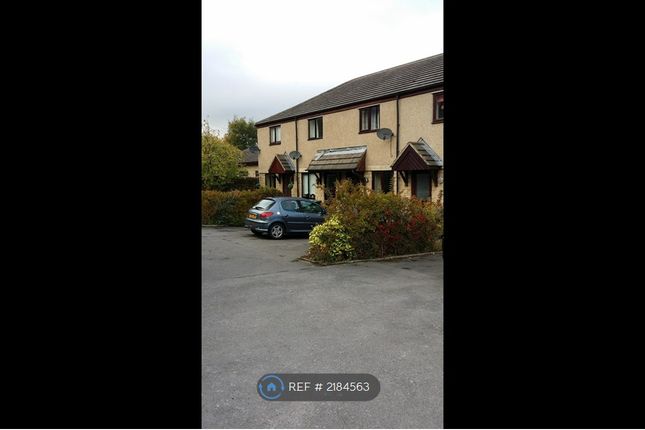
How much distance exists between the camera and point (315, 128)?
22.9 m

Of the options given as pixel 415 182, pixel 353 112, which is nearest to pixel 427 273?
pixel 415 182

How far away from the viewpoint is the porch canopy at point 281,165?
80.2 feet

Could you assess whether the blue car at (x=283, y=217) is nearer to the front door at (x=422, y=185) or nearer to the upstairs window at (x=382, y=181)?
the front door at (x=422, y=185)

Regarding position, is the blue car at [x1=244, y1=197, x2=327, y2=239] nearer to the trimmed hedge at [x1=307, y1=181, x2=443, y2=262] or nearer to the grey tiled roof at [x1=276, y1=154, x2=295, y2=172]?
the trimmed hedge at [x1=307, y1=181, x2=443, y2=262]

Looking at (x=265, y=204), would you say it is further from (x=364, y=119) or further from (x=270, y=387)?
(x=270, y=387)

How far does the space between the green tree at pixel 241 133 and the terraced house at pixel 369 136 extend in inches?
1207

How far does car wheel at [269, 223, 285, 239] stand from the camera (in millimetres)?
14398

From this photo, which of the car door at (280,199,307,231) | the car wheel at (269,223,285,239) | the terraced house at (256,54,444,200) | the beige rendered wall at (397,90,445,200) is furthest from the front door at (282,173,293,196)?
the car wheel at (269,223,285,239)

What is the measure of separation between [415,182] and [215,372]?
14.3 m

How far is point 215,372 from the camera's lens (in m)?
3.94

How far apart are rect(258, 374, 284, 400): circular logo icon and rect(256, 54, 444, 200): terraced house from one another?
9309 mm

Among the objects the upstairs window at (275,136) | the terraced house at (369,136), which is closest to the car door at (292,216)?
the terraced house at (369,136)
